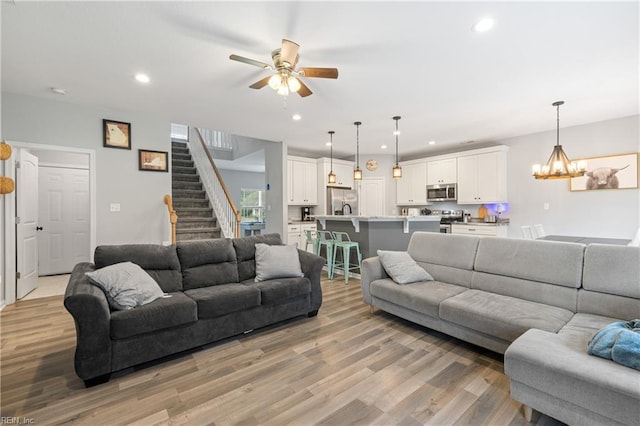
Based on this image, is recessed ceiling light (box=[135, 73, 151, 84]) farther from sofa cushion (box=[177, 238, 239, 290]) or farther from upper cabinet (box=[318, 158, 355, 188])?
upper cabinet (box=[318, 158, 355, 188])

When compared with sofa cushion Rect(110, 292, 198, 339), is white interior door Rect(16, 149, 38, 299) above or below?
above

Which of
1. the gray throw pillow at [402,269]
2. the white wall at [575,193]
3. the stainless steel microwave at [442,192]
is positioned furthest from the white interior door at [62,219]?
the white wall at [575,193]

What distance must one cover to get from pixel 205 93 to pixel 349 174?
15.6 ft

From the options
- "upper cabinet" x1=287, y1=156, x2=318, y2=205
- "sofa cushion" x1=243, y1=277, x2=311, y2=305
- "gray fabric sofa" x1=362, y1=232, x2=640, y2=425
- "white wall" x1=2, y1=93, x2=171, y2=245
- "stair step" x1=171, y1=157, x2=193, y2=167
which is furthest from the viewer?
"upper cabinet" x1=287, y1=156, x2=318, y2=205

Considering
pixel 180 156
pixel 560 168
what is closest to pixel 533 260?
pixel 560 168

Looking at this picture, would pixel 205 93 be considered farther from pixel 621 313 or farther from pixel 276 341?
pixel 621 313

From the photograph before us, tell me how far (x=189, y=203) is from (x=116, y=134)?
2078 millimetres

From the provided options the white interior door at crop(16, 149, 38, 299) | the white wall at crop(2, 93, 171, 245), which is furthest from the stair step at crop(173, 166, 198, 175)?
the white interior door at crop(16, 149, 38, 299)

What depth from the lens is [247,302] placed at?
2725 mm

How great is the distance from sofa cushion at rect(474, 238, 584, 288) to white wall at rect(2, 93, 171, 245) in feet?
15.2

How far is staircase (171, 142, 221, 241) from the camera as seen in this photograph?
18.1 feet

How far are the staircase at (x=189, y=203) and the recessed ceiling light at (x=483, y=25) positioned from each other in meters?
5.10

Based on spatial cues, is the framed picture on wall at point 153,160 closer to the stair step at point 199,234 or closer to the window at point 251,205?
the stair step at point 199,234

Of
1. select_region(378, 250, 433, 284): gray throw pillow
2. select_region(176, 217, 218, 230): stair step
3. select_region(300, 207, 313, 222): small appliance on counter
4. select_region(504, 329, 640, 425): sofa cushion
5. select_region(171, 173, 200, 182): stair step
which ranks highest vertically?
select_region(171, 173, 200, 182): stair step
